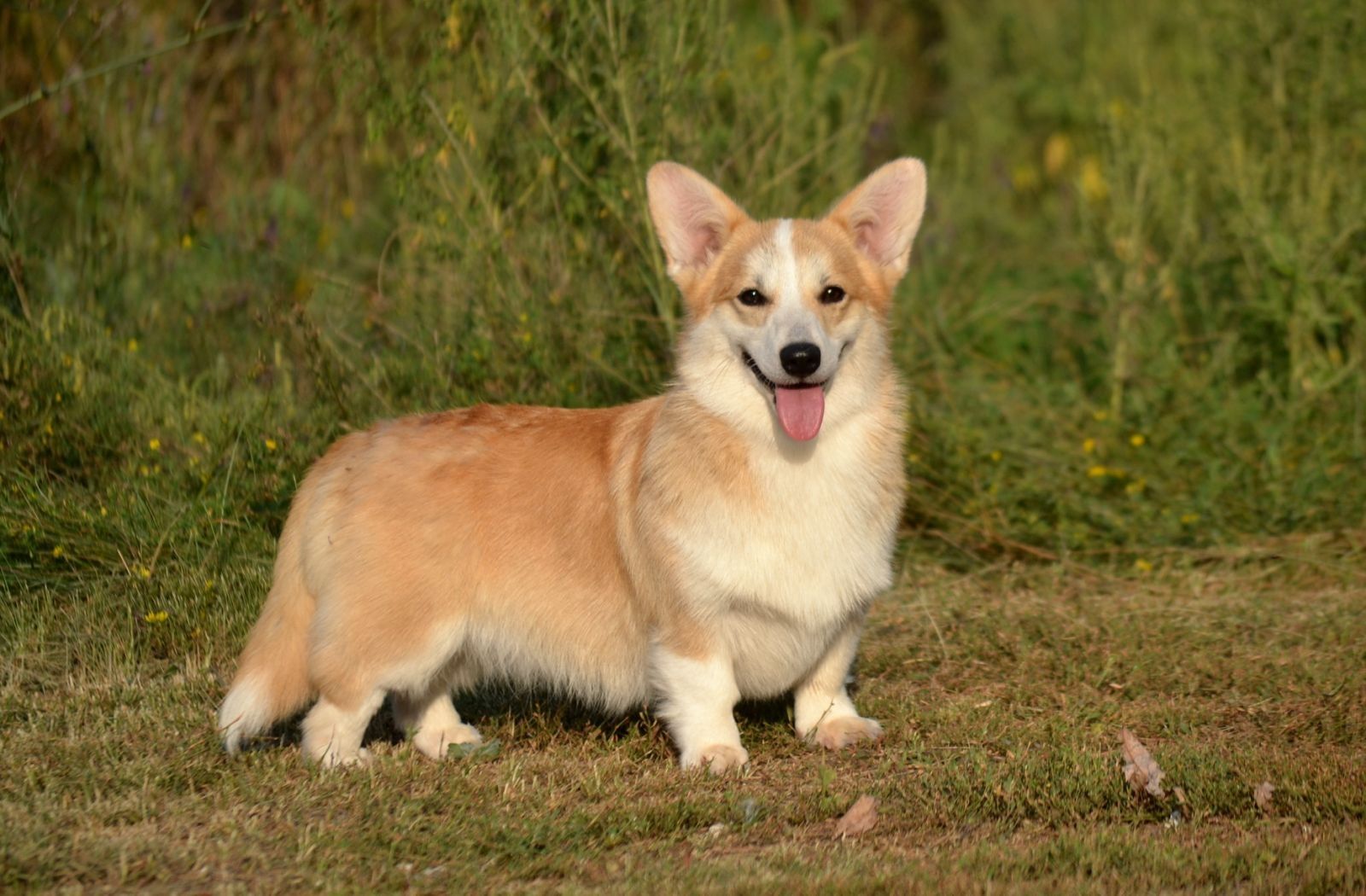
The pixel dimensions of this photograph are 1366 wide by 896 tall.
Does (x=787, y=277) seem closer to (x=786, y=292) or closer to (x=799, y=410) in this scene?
(x=786, y=292)

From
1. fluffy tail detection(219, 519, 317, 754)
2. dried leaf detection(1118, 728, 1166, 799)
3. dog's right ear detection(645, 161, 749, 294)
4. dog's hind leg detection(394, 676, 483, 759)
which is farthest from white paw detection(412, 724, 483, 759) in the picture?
dried leaf detection(1118, 728, 1166, 799)

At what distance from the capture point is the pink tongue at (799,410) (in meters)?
3.54

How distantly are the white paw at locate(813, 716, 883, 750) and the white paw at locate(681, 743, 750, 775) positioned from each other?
288mm

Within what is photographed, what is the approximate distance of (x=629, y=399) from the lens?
5.37 metres

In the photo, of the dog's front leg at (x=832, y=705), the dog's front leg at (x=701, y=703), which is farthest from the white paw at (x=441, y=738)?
the dog's front leg at (x=832, y=705)

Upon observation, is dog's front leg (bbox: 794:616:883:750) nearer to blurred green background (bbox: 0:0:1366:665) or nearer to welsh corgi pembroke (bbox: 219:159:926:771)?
welsh corgi pembroke (bbox: 219:159:926:771)

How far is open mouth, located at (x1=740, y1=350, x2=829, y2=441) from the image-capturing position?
11.6 feet

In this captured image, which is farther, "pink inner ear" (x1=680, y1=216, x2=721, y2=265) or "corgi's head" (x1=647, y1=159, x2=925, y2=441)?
"pink inner ear" (x1=680, y1=216, x2=721, y2=265)

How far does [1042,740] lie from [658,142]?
2578 millimetres

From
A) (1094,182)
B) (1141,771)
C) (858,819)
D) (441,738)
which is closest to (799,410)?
(858,819)

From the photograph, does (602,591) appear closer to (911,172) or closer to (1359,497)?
(911,172)

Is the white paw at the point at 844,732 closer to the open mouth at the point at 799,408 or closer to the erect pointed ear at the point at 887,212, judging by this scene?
the open mouth at the point at 799,408

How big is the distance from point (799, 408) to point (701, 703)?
743 mm

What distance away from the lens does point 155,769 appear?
348 cm
